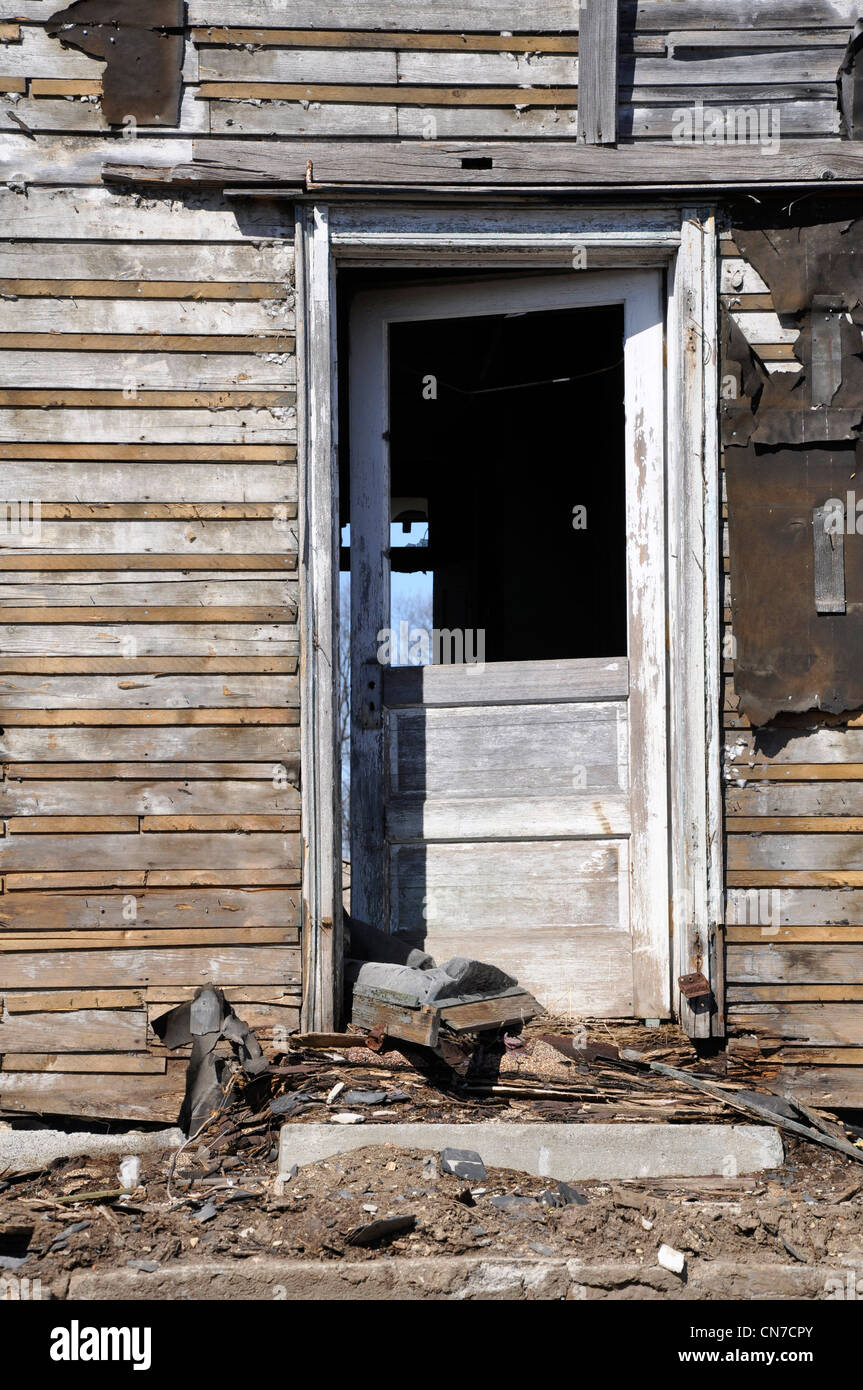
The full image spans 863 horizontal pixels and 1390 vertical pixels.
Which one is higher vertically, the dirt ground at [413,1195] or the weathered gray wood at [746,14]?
the weathered gray wood at [746,14]

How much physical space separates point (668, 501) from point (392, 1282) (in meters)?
2.80

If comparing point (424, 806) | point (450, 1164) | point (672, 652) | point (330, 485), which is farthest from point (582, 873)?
point (330, 485)

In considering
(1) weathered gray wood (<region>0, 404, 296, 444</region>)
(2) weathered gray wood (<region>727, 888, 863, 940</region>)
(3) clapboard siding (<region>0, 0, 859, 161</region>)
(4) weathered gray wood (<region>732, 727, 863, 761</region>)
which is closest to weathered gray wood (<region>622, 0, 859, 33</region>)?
(3) clapboard siding (<region>0, 0, 859, 161</region>)

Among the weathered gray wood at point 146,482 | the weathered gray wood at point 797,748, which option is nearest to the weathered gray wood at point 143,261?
the weathered gray wood at point 146,482

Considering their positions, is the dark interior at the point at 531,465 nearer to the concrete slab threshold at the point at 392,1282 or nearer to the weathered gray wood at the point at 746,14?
the weathered gray wood at the point at 746,14

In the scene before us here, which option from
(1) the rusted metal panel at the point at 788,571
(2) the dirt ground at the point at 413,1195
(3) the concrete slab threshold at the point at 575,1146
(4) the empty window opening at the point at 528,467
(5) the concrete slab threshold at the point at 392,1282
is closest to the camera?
(5) the concrete slab threshold at the point at 392,1282

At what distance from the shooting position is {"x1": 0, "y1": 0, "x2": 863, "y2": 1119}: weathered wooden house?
3.82 meters

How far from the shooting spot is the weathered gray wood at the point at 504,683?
4156mm

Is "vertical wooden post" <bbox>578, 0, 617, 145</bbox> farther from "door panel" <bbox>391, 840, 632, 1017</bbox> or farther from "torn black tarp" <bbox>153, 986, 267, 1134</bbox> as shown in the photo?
"torn black tarp" <bbox>153, 986, 267, 1134</bbox>

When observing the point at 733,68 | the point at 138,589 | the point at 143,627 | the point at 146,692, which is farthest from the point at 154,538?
the point at 733,68

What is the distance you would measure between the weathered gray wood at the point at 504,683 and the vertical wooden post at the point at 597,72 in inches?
77.2

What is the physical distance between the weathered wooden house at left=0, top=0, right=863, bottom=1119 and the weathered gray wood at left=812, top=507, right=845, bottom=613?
14mm

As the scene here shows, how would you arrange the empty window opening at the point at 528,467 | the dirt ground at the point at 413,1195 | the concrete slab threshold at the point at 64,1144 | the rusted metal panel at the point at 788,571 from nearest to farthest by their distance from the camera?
the dirt ground at the point at 413,1195 → the concrete slab threshold at the point at 64,1144 → the rusted metal panel at the point at 788,571 → the empty window opening at the point at 528,467

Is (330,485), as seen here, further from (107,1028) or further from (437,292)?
(107,1028)
